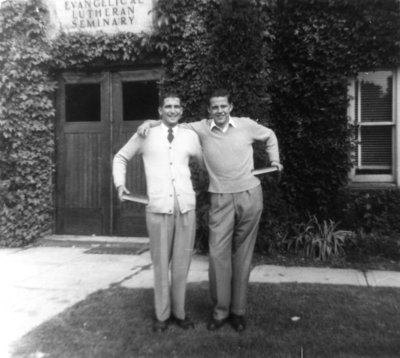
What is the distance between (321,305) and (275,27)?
432 centimetres

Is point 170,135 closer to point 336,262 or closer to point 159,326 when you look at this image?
point 159,326

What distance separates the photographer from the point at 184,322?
13.4 ft

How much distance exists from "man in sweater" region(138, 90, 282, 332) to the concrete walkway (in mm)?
1427

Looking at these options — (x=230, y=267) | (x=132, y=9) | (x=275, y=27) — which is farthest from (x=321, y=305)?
(x=132, y=9)

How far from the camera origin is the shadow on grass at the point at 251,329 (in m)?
3.62

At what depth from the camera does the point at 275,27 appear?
7.18m

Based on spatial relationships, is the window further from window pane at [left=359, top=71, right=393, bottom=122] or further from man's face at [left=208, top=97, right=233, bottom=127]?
man's face at [left=208, top=97, right=233, bottom=127]

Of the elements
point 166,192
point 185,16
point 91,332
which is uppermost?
point 185,16

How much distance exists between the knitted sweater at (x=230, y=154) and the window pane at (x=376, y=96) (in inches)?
151

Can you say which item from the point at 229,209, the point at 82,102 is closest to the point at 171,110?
the point at 229,209

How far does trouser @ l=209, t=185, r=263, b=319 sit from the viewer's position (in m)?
4.06

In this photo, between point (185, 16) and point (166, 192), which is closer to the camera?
point (166, 192)

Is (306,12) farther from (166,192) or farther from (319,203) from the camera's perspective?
(166,192)

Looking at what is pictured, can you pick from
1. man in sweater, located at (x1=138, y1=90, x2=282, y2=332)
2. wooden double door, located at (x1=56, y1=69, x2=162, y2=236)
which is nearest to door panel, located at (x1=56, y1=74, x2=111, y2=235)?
wooden double door, located at (x1=56, y1=69, x2=162, y2=236)
